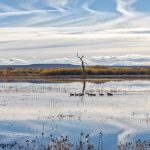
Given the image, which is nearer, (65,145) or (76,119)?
(65,145)

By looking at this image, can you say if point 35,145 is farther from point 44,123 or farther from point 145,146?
point 44,123

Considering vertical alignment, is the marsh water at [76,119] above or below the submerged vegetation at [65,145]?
above

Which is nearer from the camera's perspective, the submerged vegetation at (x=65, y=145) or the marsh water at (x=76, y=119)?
the submerged vegetation at (x=65, y=145)

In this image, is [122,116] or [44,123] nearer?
[44,123]

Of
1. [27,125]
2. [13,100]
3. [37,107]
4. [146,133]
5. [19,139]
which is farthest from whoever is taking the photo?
[13,100]

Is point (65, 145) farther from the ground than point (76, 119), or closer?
closer

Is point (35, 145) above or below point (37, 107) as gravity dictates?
below

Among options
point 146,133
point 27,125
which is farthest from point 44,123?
point 146,133

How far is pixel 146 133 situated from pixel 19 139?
441 cm

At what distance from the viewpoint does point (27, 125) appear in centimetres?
1981

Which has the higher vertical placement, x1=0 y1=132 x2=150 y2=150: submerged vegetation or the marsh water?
the marsh water

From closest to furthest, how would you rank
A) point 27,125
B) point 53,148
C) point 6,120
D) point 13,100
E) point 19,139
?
point 53,148 < point 19,139 < point 27,125 < point 6,120 < point 13,100

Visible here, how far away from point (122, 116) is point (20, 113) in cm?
481

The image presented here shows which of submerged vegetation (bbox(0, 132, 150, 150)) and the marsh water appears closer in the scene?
submerged vegetation (bbox(0, 132, 150, 150))
